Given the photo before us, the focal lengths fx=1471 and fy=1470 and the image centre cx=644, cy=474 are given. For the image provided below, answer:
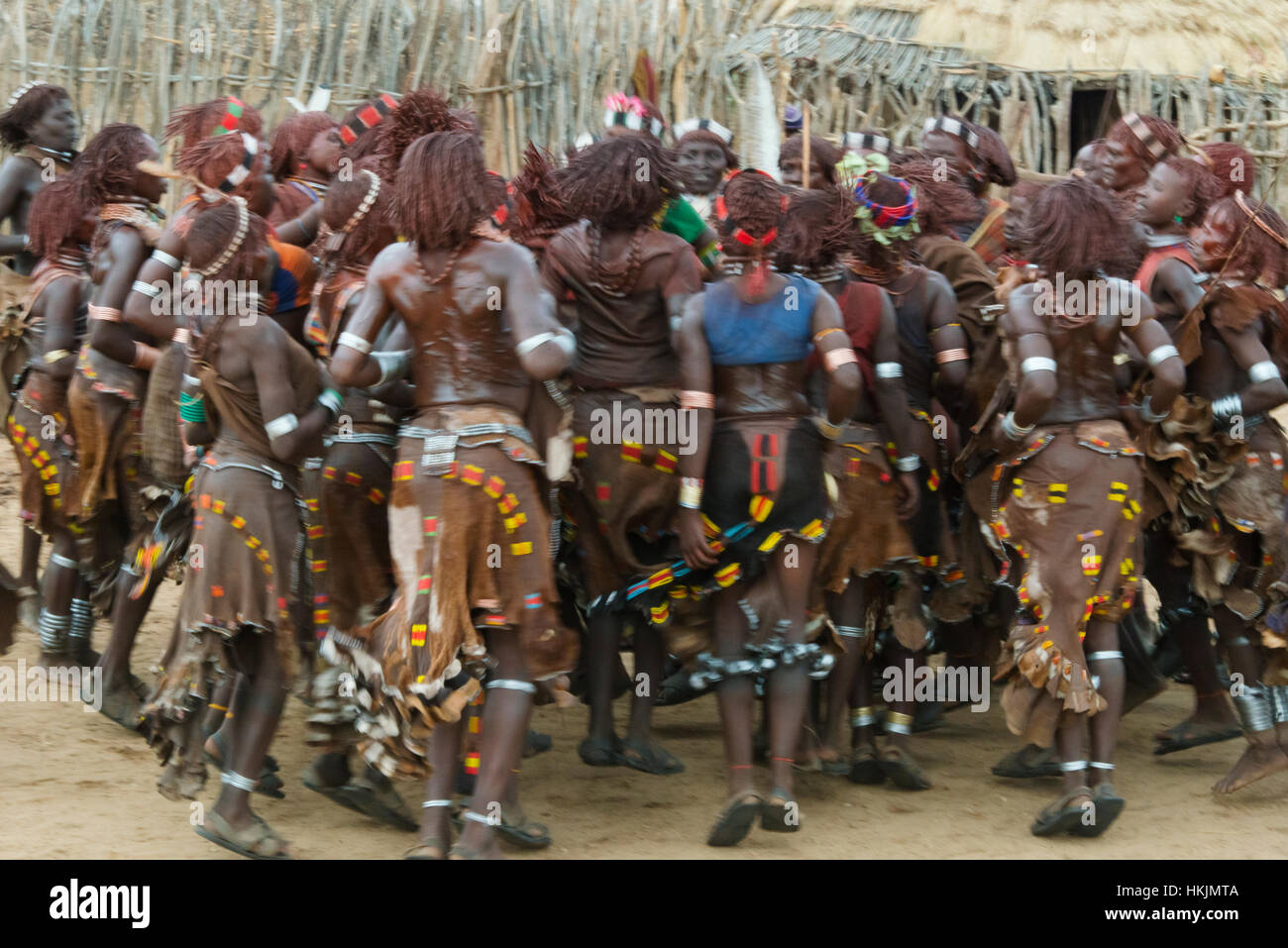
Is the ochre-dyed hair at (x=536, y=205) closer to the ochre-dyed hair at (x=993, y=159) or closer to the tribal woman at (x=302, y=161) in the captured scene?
the tribal woman at (x=302, y=161)

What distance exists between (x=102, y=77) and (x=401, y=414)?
6008 mm

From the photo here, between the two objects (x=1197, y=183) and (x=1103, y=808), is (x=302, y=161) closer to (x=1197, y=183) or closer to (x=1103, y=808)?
(x=1197, y=183)

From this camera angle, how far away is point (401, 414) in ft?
16.8

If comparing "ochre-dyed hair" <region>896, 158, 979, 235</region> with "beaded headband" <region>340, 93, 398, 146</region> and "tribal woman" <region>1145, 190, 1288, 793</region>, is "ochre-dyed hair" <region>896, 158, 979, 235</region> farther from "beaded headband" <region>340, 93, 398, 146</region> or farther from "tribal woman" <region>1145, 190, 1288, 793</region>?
"beaded headband" <region>340, 93, 398, 146</region>

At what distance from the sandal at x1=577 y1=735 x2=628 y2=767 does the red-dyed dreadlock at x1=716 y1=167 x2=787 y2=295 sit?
1.96 metres

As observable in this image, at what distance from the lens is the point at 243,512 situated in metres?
4.64

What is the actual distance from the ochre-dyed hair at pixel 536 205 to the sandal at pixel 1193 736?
332cm

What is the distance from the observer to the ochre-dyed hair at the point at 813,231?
527cm

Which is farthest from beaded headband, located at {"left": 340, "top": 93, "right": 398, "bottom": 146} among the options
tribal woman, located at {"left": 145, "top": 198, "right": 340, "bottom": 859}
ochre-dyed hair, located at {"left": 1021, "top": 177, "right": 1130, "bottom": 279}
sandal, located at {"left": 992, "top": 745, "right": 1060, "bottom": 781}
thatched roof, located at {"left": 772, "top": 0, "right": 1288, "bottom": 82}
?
thatched roof, located at {"left": 772, "top": 0, "right": 1288, "bottom": 82}

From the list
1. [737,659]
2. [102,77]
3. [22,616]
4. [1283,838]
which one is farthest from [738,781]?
[102,77]

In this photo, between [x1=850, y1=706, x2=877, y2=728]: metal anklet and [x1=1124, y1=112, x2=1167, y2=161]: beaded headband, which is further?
[x1=1124, y1=112, x2=1167, y2=161]: beaded headband

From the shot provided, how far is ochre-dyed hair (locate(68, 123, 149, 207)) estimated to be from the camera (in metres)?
5.89

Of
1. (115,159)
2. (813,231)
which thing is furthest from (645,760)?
(115,159)

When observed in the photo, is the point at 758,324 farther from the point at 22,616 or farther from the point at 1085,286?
the point at 22,616
